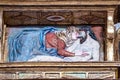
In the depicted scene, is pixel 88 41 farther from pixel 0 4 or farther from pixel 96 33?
pixel 0 4

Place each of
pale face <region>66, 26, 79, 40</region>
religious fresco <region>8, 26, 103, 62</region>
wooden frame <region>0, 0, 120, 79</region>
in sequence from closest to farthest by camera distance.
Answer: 1. wooden frame <region>0, 0, 120, 79</region>
2. religious fresco <region>8, 26, 103, 62</region>
3. pale face <region>66, 26, 79, 40</region>

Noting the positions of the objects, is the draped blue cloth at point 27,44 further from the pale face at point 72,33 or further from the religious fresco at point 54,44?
the pale face at point 72,33

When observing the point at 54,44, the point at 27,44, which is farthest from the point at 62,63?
the point at 27,44

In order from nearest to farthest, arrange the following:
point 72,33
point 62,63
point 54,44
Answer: point 62,63 < point 54,44 < point 72,33

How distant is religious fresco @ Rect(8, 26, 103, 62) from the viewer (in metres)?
11.0

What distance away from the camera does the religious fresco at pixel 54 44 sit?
11016 mm

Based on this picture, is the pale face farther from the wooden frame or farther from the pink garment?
the wooden frame

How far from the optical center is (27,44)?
Answer: 36.7 ft

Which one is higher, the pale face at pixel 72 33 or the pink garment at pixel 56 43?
the pale face at pixel 72 33

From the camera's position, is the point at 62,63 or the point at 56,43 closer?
the point at 62,63

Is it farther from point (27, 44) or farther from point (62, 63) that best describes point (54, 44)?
point (62, 63)

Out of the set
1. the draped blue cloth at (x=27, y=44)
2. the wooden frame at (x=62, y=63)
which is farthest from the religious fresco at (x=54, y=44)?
the wooden frame at (x=62, y=63)

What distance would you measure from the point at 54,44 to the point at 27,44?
1.33 ft

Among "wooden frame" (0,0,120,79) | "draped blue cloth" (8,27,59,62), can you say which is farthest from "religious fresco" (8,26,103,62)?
"wooden frame" (0,0,120,79)
